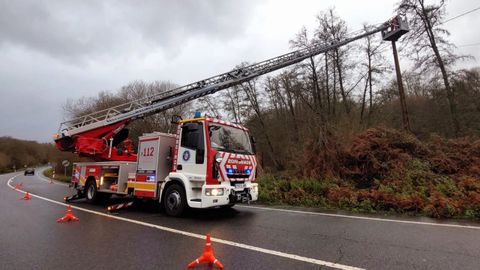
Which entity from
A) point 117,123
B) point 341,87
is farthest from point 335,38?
point 117,123

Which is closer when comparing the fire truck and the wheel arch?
the fire truck

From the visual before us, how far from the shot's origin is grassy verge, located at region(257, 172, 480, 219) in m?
8.72

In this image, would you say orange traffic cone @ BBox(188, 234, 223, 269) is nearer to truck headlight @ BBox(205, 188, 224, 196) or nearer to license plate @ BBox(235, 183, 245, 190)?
truck headlight @ BBox(205, 188, 224, 196)

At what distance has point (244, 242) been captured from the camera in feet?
19.1

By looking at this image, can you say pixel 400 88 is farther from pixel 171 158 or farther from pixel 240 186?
pixel 171 158

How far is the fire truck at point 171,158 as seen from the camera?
8195 mm

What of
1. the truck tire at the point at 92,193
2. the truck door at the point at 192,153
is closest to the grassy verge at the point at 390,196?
the truck door at the point at 192,153

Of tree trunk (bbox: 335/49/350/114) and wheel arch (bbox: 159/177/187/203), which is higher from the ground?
tree trunk (bbox: 335/49/350/114)

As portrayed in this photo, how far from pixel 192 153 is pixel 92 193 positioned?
5.99m

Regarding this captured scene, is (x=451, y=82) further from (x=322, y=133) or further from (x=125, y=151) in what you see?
(x=125, y=151)

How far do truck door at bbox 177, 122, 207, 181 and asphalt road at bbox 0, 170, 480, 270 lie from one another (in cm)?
126

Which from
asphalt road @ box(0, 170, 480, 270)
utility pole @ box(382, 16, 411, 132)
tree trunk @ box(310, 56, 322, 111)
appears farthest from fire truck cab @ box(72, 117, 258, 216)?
tree trunk @ box(310, 56, 322, 111)

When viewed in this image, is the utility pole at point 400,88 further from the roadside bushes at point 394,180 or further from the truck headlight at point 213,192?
the truck headlight at point 213,192

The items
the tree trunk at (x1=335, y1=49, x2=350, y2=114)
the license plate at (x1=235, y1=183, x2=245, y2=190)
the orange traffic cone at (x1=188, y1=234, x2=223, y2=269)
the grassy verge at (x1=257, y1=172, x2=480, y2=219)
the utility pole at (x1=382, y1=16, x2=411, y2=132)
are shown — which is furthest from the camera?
the tree trunk at (x1=335, y1=49, x2=350, y2=114)
